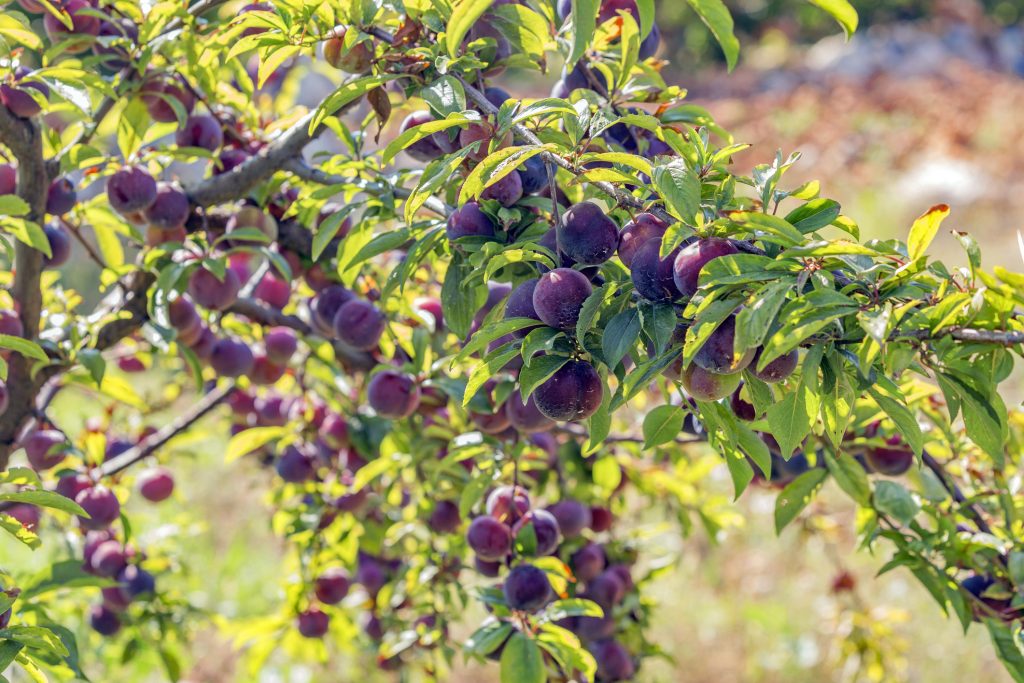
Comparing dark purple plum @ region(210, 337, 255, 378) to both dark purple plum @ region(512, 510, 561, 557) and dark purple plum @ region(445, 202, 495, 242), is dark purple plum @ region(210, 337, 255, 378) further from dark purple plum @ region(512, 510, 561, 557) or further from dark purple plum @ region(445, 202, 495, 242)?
dark purple plum @ region(445, 202, 495, 242)

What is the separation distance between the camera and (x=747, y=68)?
1019 centimetres

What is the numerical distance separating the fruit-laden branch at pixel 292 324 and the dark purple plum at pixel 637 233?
0.65 m

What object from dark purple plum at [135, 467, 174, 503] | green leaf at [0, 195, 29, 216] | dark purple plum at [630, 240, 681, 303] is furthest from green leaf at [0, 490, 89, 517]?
dark purple plum at [135, 467, 174, 503]

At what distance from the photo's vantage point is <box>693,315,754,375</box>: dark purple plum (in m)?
0.65

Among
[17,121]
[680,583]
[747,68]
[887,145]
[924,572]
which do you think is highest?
[17,121]

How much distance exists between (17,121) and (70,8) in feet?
0.47

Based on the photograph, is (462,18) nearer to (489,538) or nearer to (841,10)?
(841,10)

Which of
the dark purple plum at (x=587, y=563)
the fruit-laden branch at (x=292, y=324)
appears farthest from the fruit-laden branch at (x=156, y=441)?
the dark purple plum at (x=587, y=563)

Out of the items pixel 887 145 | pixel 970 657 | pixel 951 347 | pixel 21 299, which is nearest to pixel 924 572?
pixel 951 347

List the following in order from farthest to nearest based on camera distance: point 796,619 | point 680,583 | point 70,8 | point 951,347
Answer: point 680,583
point 796,619
point 70,8
point 951,347

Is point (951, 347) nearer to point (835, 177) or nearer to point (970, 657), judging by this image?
point (970, 657)

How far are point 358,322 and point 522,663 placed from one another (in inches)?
17.0

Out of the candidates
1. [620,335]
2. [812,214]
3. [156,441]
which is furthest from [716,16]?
[156,441]

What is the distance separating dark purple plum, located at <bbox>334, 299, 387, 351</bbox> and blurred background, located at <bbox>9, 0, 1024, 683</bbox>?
476 mm
